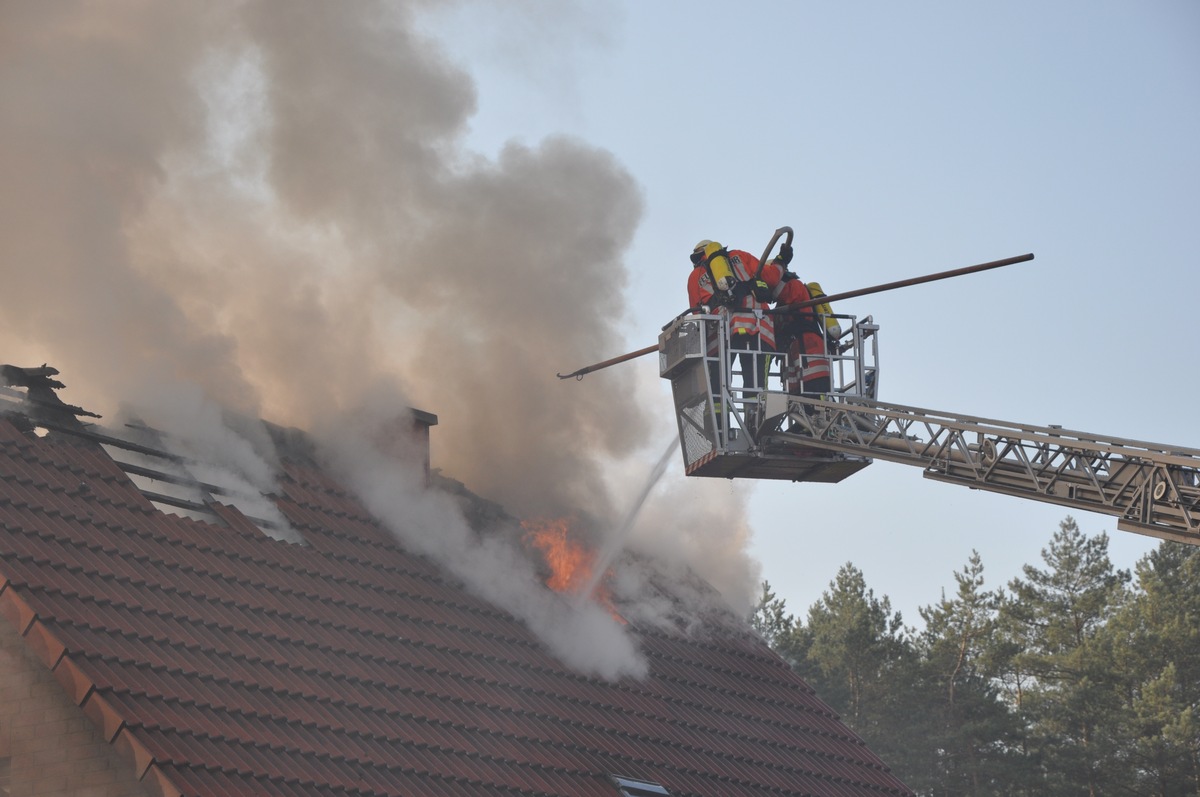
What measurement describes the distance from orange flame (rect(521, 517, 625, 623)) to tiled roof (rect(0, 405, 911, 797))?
104 centimetres

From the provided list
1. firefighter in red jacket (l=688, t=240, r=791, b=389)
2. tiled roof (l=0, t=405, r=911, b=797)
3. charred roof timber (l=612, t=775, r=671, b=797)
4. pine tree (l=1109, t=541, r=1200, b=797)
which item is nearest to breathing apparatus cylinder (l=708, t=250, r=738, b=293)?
firefighter in red jacket (l=688, t=240, r=791, b=389)

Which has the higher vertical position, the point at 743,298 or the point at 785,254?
the point at 785,254

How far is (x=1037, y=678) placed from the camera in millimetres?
38594

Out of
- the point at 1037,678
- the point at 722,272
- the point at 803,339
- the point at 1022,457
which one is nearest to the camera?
the point at 1022,457

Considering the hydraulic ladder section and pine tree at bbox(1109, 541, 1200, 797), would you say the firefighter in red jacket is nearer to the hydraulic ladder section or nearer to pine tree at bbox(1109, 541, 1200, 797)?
the hydraulic ladder section

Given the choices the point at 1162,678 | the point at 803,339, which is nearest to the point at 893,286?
the point at 803,339

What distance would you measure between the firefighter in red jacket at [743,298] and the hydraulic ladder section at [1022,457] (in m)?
0.54

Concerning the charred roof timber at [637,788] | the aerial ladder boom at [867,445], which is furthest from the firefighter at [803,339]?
the charred roof timber at [637,788]

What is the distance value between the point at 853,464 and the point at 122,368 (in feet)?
24.6

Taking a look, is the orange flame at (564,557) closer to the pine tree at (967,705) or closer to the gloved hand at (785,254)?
the gloved hand at (785,254)

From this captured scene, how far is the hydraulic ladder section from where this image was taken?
37.7 feet

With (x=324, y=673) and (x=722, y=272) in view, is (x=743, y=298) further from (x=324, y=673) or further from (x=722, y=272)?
(x=324, y=673)

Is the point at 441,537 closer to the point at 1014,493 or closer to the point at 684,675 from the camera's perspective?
the point at 684,675

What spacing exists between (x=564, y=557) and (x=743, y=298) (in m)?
3.87
